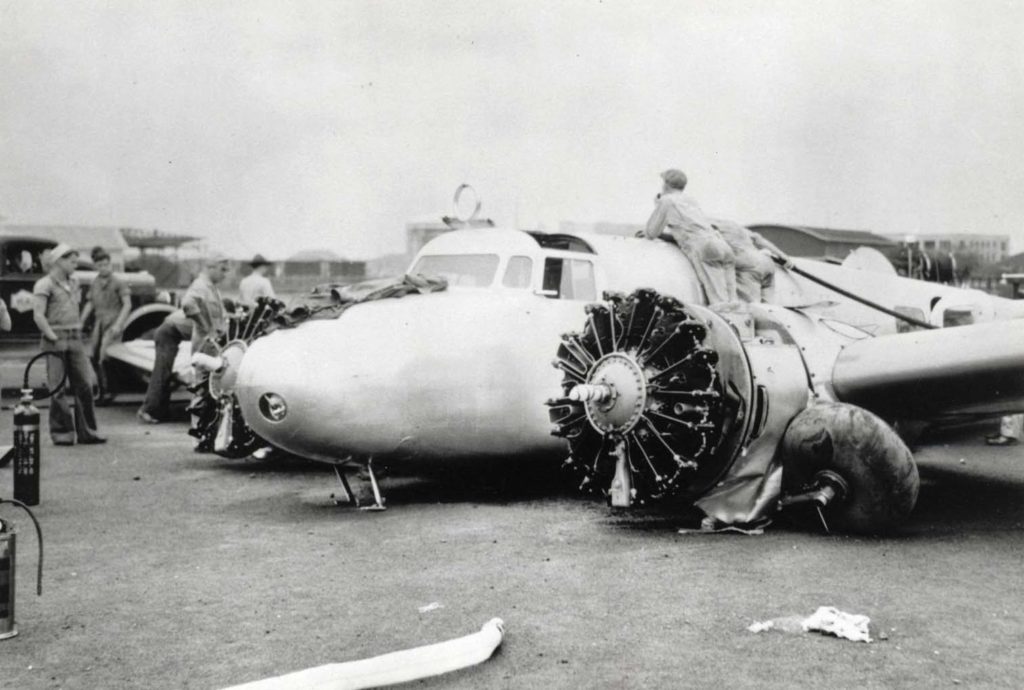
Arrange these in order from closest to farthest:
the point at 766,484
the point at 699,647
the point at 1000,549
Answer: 1. the point at 699,647
2. the point at 1000,549
3. the point at 766,484

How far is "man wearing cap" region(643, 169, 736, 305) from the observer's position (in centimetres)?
941

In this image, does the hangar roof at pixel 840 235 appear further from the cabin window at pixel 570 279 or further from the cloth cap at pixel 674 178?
the cabin window at pixel 570 279

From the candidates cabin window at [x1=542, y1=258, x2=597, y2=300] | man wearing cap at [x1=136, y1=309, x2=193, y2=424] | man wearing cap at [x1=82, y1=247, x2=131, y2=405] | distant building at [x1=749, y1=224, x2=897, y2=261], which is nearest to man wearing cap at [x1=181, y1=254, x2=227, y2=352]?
man wearing cap at [x1=136, y1=309, x2=193, y2=424]

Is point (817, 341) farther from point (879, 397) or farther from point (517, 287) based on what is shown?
point (517, 287)

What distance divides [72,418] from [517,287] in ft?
22.0

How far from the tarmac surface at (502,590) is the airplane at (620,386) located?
42 centimetres

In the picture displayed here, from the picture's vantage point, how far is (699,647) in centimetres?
481

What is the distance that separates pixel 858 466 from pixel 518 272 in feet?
9.99

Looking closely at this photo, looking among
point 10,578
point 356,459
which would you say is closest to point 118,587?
point 10,578

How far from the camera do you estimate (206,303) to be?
488 inches

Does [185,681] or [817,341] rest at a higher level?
[817,341]

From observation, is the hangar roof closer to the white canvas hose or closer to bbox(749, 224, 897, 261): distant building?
bbox(749, 224, 897, 261): distant building

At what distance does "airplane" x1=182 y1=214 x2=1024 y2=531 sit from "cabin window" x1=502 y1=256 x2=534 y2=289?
0.04 ft

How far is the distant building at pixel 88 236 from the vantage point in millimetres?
26422
